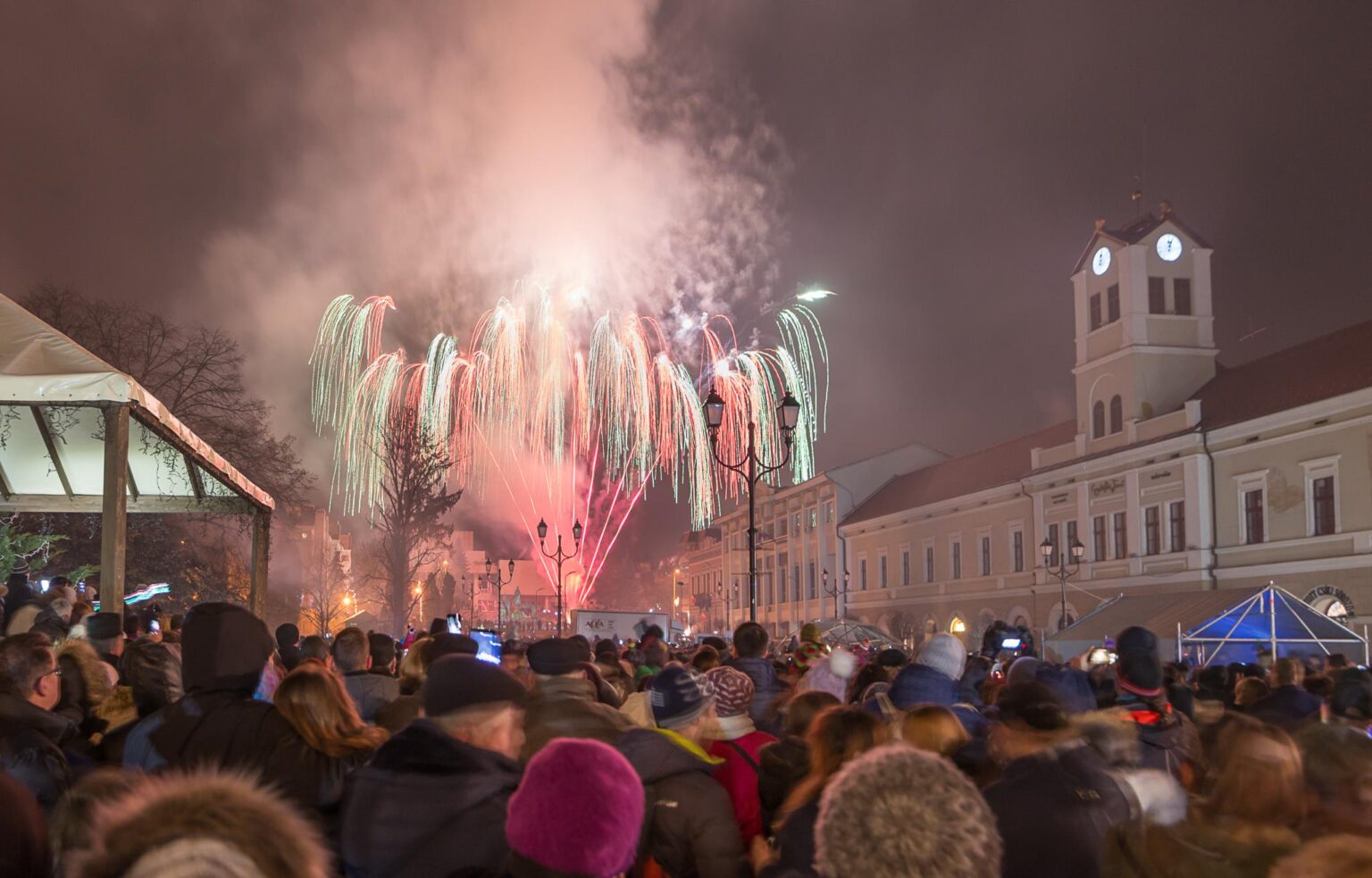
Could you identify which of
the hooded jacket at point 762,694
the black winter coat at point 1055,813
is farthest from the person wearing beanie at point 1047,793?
the hooded jacket at point 762,694

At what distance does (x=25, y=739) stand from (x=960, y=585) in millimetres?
Answer: 55883

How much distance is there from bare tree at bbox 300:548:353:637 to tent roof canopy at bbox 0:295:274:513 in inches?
1739

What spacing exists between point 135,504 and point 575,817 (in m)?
16.1

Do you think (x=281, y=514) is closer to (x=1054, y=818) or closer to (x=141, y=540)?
(x=141, y=540)

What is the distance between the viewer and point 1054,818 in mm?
4258

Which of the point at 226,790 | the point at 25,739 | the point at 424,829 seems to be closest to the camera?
the point at 226,790

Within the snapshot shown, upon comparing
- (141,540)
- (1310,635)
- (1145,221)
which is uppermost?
(1145,221)

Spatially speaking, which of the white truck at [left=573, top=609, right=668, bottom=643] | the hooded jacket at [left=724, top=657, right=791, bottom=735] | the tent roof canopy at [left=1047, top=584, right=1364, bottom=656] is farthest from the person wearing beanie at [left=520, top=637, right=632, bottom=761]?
the tent roof canopy at [left=1047, top=584, right=1364, bottom=656]

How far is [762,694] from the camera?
8.67m

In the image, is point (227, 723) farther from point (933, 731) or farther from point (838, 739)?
point (933, 731)

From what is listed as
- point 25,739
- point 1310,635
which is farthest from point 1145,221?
point 25,739

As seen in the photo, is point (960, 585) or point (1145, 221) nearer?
point (1145, 221)

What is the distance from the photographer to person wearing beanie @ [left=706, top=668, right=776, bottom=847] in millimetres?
5332

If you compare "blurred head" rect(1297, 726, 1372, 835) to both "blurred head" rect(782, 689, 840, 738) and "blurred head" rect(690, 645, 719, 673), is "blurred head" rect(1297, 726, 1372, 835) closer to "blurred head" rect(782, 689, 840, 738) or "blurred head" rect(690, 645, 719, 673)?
"blurred head" rect(782, 689, 840, 738)
